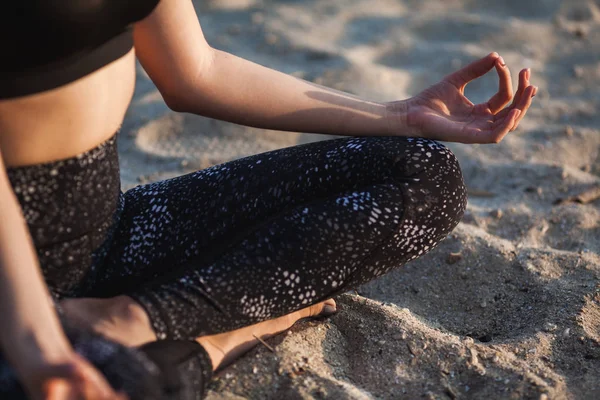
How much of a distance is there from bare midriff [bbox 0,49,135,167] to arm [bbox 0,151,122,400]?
0.54ft

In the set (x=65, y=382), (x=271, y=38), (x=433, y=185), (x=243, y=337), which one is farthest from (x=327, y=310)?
(x=271, y=38)

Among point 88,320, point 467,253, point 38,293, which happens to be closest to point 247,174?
point 88,320

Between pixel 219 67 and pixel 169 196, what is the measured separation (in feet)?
0.93

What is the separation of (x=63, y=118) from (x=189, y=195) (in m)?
0.33

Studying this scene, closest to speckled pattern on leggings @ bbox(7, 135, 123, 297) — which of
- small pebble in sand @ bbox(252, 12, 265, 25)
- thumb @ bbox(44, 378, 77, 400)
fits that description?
thumb @ bbox(44, 378, 77, 400)

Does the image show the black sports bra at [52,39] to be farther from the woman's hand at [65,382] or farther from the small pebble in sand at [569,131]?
the small pebble in sand at [569,131]

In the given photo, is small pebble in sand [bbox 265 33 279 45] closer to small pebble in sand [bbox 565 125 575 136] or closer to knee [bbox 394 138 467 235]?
small pebble in sand [bbox 565 125 575 136]

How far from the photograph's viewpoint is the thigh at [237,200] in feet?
4.50

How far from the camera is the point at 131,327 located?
3.77 ft

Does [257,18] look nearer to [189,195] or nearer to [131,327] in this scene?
[189,195]

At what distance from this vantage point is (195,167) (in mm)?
2348

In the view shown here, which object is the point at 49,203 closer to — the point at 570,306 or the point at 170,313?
the point at 170,313

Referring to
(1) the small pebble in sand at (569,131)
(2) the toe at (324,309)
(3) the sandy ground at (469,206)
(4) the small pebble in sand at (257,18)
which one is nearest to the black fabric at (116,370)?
(3) the sandy ground at (469,206)

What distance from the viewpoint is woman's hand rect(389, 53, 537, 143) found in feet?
4.77
